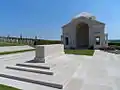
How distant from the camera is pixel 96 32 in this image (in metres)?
→ 25.5

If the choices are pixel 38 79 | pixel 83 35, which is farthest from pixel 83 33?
pixel 38 79

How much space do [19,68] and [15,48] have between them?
11.0 m

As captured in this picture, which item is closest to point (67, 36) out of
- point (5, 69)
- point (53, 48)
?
point (53, 48)

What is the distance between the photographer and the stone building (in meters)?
25.4

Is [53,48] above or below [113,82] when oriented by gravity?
above

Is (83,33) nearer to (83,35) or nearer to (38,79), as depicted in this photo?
(83,35)

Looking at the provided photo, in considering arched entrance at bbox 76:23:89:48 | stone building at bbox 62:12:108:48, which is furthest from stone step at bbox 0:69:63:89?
arched entrance at bbox 76:23:89:48

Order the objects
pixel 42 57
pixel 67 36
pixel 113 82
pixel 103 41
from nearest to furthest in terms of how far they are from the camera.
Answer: pixel 113 82 < pixel 42 57 < pixel 103 41 < pixel 67 36

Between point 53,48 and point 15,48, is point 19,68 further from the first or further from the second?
point 15,48

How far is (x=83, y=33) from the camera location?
29.2 metres

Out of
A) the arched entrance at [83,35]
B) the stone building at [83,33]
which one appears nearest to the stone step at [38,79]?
the stone building at [83,33]

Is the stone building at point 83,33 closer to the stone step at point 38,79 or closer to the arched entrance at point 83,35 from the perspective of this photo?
the arched entrance at point 83,35

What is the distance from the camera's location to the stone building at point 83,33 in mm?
25406

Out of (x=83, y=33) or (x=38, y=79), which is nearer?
(x=38, y=79)
